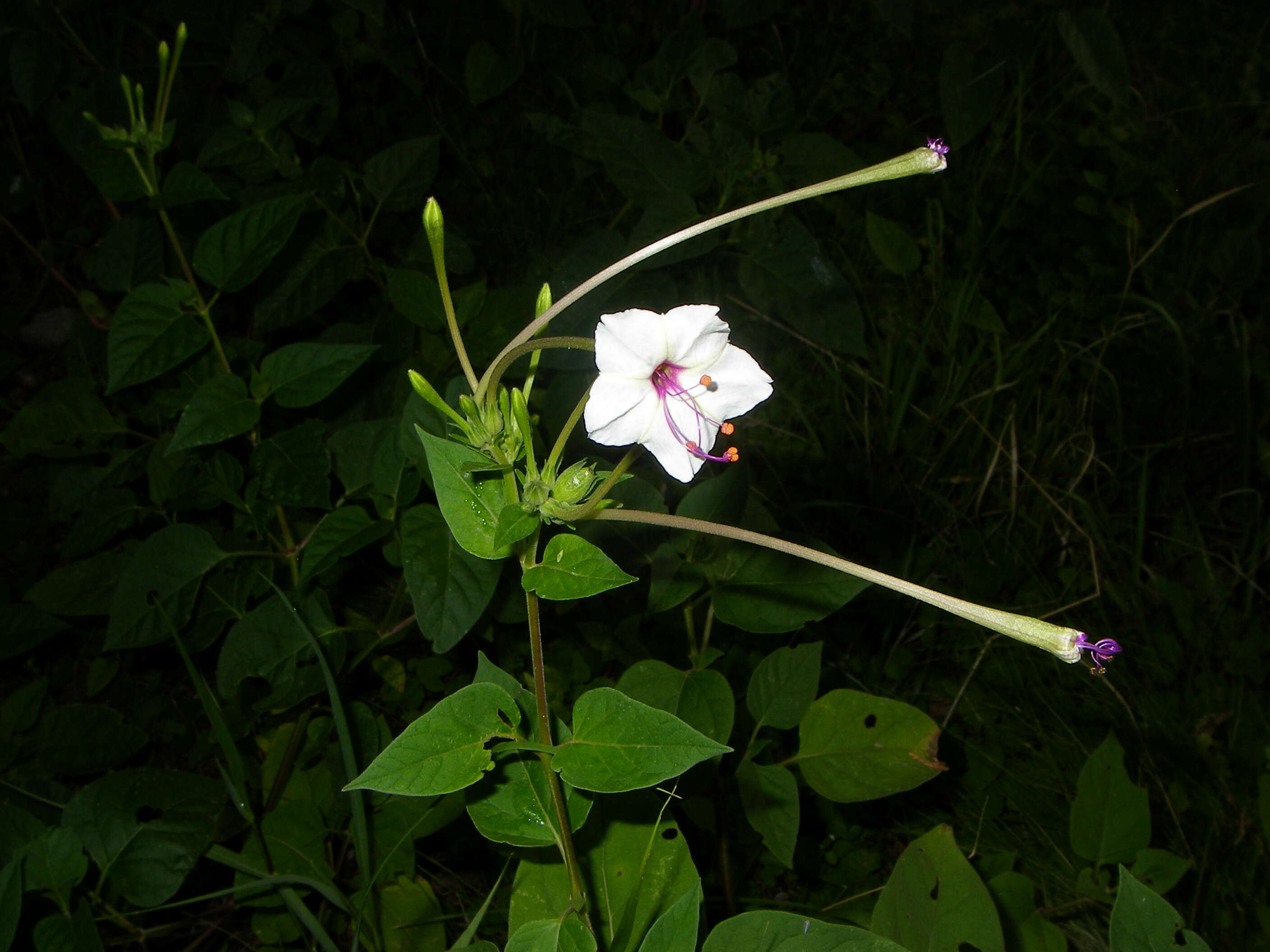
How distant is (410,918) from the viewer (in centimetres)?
200

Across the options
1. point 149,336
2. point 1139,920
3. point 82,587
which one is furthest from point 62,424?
point 1139,920

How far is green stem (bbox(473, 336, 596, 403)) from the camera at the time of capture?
3.41 feet

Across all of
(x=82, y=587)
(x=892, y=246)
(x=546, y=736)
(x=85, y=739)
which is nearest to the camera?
(x=546, y=736)

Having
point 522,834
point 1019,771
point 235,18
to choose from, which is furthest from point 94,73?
point 1019,771

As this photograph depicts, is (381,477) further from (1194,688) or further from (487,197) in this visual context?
(1194,688)

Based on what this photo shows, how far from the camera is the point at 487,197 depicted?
3301mm

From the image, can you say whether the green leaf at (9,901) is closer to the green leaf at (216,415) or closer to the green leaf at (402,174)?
the green leaf at (216,415)

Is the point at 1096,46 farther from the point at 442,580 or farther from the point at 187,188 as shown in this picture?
the point at 187,188

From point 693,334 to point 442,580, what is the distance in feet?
2.41

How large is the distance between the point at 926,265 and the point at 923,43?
1.28 metres

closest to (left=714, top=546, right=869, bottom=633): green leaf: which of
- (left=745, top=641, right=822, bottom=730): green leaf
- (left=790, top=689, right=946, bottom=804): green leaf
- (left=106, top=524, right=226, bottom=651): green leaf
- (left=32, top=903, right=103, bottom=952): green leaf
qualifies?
(left=745, top=641, right=822, bottom=730): green leaf

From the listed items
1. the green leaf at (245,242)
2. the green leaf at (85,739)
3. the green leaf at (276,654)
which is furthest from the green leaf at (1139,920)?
the green leaf at (85,739)

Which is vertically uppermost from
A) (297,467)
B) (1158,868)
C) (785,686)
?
(297,467)

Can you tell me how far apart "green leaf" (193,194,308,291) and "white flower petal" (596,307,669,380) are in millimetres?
1192
